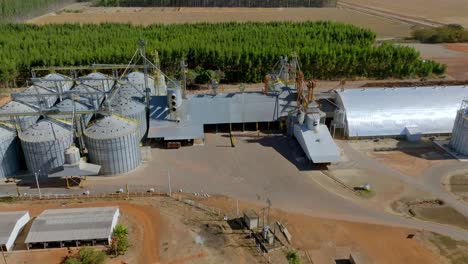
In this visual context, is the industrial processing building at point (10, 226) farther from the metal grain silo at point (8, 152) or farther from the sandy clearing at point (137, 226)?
the metal grain silo at point (8, 152)

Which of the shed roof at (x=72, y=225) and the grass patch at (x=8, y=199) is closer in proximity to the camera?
the shed roof at (x=72, y=225)

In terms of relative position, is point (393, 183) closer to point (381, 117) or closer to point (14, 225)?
point (381, 117)

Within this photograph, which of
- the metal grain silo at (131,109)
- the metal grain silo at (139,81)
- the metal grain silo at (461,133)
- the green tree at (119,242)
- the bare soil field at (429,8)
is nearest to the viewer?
the green tree at (119,242)

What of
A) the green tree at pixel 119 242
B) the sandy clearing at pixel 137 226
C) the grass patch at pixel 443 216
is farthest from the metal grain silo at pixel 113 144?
the grass patch at pixel 443 216

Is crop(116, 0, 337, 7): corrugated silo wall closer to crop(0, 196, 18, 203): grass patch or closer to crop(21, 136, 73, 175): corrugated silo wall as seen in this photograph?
crop(21, 136, 73, 175): corrugated silo wall

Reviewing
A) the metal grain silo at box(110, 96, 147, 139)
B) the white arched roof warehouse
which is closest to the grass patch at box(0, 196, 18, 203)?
the metal grain silo at box(110, 96, 147, 139)

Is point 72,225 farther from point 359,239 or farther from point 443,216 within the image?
point 443,216
